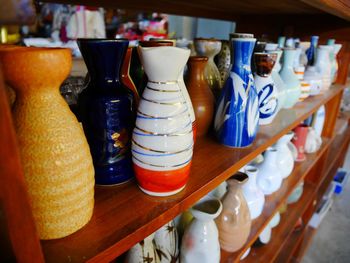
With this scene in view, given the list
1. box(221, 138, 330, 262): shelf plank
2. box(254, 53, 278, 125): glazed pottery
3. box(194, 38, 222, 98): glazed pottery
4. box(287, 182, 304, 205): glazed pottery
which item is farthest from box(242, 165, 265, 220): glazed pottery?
box(287, 182, 304, 205): glazed pottery

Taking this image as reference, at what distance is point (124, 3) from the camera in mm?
842

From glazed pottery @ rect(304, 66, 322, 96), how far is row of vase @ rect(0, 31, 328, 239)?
1.86 feet

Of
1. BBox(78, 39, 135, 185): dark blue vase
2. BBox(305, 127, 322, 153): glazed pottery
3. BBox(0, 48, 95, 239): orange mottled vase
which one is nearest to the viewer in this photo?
BBox(0, 48, 95, 239): orange mottled vase

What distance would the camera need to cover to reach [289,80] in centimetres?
80

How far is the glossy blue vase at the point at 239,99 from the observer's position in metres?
0.51

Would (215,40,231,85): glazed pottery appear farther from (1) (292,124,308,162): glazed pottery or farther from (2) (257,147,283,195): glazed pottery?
(1) (292,124,308,162): glazed pottery

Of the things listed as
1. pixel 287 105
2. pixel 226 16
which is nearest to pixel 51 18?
pixel 226 16

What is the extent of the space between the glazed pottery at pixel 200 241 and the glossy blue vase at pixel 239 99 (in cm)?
17

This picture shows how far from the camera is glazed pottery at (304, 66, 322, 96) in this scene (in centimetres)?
97

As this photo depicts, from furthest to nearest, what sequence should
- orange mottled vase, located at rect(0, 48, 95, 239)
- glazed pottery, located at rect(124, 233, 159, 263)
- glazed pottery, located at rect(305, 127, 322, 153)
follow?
glazed pottery, located at rect(305, 127, 322, 153) → glazed pottery, located at rect(124, 233, 159, 263) → orange mottled vase, located at rect(0, 48, 95, 239)

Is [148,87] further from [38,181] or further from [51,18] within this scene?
[51,18]

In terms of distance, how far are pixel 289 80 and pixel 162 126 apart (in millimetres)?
592

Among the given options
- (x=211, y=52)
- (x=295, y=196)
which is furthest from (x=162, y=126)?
(x=295, y=196)

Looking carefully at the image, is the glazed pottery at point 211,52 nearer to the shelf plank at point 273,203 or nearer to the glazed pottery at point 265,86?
the glazed pottery at point 265,86
